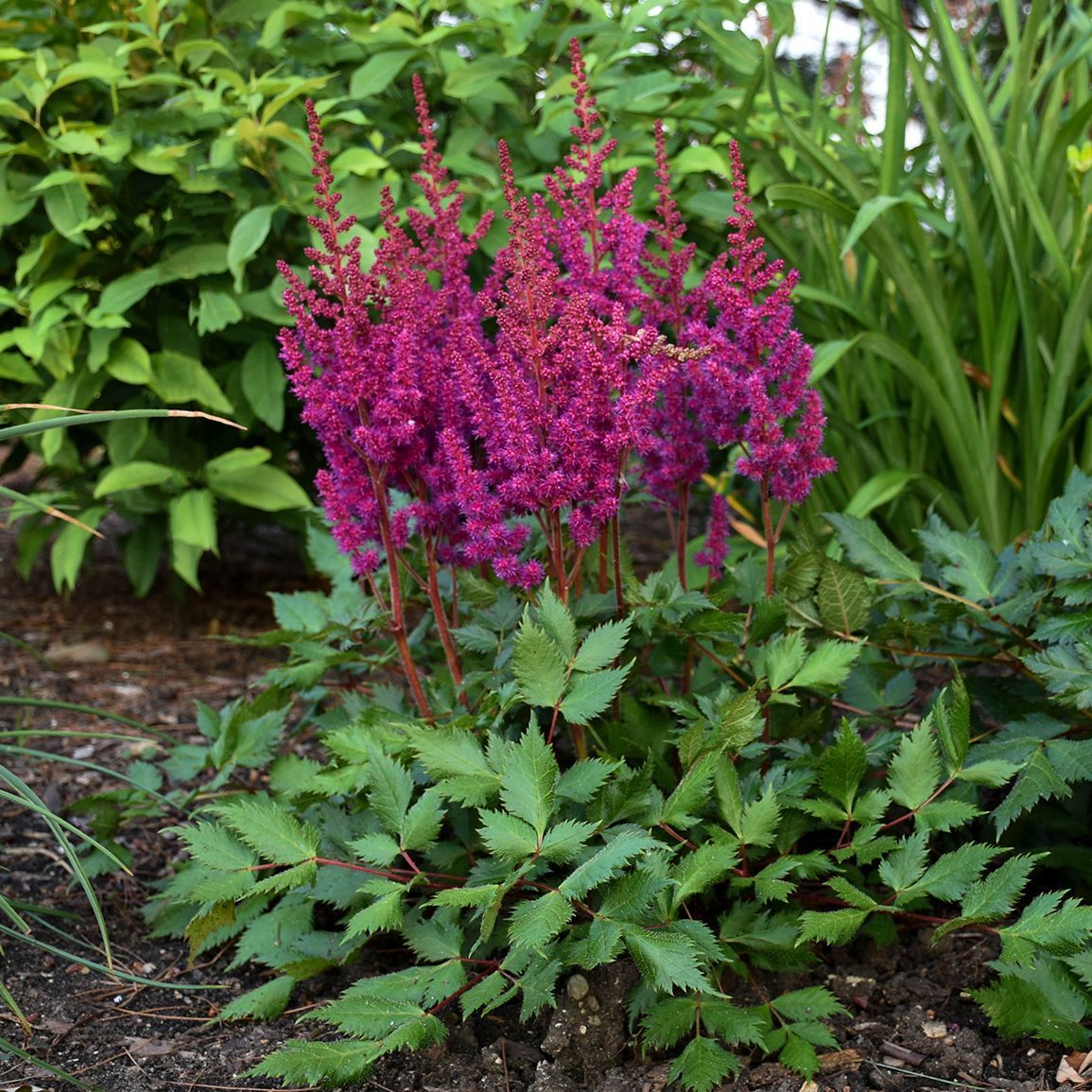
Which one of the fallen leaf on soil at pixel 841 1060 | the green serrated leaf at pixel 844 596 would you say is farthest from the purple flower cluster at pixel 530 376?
the fallen leaf on soil at pixel 841 1060

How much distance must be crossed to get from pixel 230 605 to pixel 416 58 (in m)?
1.57

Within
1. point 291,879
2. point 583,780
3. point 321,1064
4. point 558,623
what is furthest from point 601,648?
point 321,1064

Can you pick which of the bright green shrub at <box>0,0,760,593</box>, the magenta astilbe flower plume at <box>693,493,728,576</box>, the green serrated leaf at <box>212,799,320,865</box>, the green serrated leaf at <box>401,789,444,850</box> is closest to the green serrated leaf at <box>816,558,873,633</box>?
the magenta astilbe flower plume at <box>693,493,728,576</box>

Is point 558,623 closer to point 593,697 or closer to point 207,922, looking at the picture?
point 593,697

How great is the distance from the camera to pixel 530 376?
5.22ft

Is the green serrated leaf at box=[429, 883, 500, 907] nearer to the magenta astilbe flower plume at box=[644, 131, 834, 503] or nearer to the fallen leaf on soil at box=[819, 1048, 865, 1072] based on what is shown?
the fallen leaf on soil at box=[819, 1048, 865, 1072]

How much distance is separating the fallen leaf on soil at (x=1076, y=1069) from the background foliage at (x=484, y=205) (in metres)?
1.27

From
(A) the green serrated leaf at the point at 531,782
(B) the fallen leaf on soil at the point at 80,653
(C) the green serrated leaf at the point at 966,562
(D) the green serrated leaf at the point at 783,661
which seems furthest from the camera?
(B) the fallen leaf on soil at the point at 80,653

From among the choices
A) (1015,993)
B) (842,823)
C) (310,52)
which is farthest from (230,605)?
(1015,993)

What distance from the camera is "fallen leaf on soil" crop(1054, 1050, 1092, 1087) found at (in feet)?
4.79

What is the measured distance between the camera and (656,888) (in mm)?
1429

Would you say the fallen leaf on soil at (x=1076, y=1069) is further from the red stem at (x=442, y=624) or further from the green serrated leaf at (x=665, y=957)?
the red stem at (x=442, y=624)

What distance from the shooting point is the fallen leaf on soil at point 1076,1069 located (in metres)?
1.46

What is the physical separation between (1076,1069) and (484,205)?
2.03 meters
